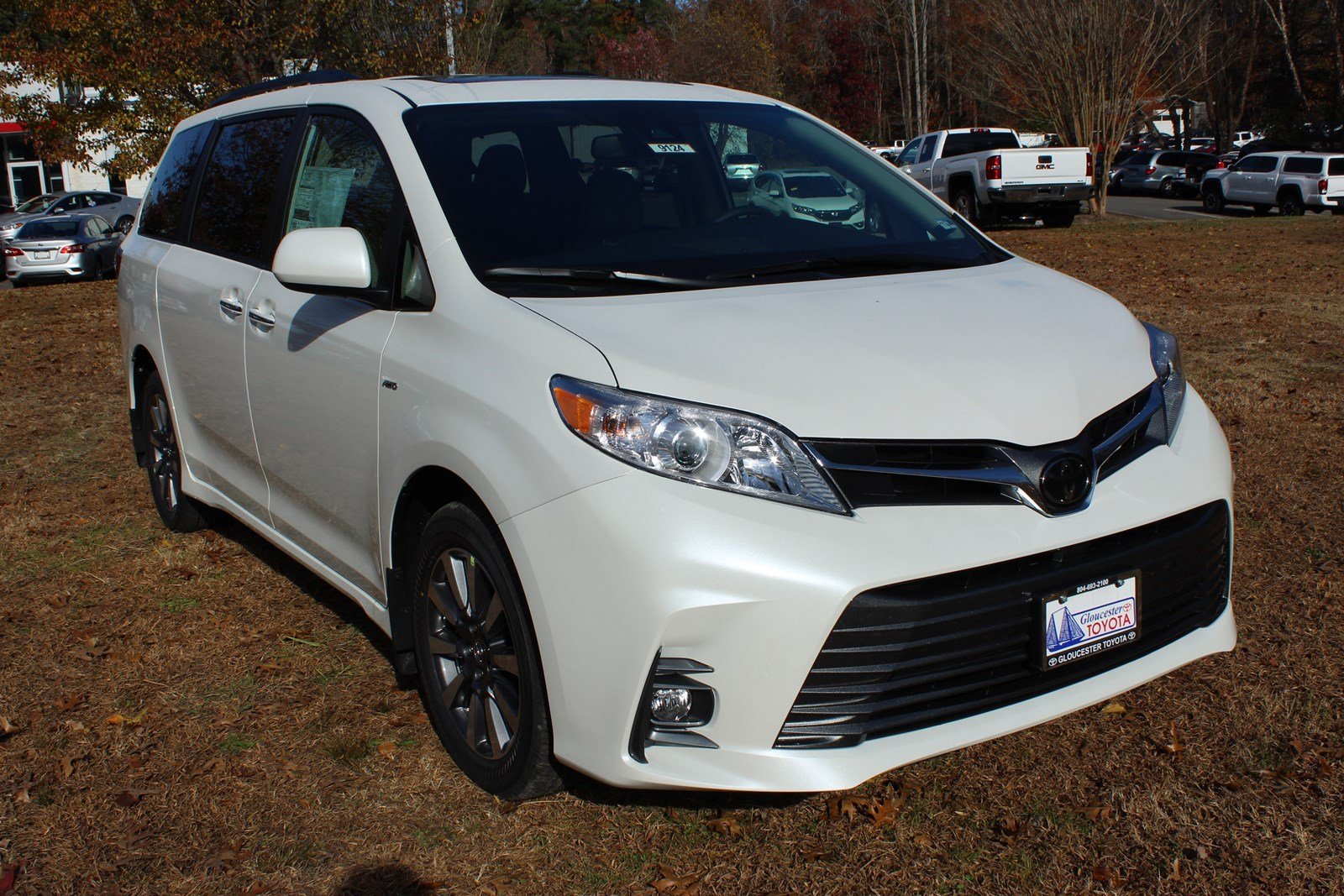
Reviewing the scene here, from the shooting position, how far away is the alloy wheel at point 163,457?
216 inches

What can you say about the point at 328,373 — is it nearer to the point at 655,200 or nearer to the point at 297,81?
the point at 655,200

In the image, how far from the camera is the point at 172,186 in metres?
5.32

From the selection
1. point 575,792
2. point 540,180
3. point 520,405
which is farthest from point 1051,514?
point 540,180

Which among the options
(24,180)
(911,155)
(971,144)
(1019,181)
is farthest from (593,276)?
(24,180)

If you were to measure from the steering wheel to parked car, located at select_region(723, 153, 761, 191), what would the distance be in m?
0.22

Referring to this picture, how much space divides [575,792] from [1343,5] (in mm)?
50908

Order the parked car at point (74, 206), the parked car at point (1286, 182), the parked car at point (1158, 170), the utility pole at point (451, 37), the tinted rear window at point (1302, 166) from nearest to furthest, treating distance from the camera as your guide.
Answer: the utility pole at point (451, 37) → the parked car at point (74, 206) → the parked car at point (1286, 182) → the tinted rear window at point (1302, 166) → the parked car at point (1158, 170)

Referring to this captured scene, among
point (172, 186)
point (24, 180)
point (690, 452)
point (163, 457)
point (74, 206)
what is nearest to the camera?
point (690, 452)

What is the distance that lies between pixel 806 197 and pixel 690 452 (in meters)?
1.55

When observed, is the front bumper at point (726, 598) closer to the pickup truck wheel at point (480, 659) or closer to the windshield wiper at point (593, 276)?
the pickup truck wheel at point (480, 659)

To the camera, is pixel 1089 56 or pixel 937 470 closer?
pixel 937 470

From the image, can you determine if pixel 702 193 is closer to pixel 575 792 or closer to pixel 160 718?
pixel 575 792

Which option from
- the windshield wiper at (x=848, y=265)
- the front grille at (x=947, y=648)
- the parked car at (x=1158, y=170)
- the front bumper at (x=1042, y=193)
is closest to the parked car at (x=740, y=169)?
the windshield wiper at (x=848, y=265)

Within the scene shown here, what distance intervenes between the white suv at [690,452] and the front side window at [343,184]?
1cm
